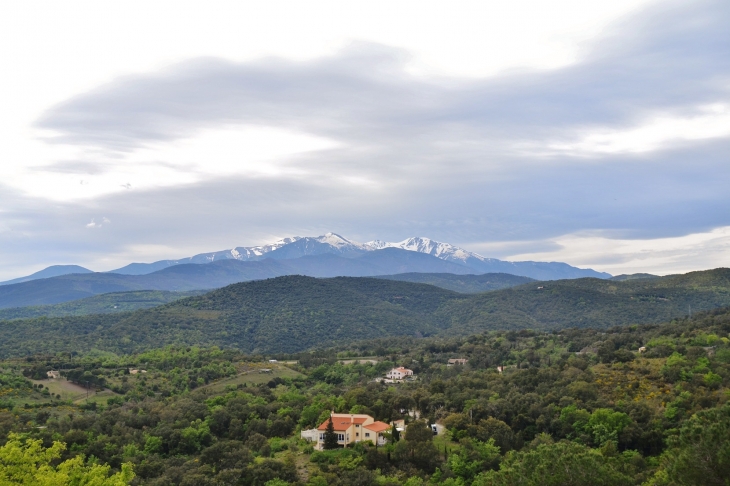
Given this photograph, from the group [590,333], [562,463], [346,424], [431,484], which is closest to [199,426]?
[346,424]

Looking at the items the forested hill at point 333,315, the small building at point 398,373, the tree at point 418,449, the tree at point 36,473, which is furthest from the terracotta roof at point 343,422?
the forested hill at point 333,315

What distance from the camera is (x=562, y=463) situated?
22672 millimetres

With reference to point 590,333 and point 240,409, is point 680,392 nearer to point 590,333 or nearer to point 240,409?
point 240,409

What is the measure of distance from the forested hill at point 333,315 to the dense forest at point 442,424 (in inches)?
2424

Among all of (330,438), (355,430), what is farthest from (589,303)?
(330,438)

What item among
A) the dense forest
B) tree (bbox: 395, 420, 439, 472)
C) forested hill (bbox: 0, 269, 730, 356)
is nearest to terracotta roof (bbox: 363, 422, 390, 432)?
the dense forest

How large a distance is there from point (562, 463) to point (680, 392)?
2366 cm

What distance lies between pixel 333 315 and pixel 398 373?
93136 millimetres

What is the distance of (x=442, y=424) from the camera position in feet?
141

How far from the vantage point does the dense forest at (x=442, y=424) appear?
2566cm

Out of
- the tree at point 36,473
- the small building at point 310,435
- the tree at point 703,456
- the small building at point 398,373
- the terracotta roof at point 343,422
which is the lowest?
the small building at point 398,373

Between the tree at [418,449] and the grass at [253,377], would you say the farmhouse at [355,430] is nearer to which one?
the tree at [418,449]

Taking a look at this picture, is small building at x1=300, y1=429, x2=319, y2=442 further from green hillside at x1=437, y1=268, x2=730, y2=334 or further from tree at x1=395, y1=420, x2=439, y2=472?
green hillside at x1=437, y1=268, x2=730, y2=334

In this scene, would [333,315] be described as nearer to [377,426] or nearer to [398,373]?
[398,373]
